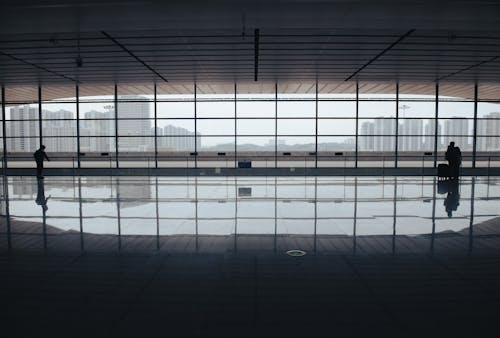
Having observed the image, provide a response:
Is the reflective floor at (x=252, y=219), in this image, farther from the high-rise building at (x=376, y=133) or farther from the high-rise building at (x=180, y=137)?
the high-rise building at (x=180, y=137)

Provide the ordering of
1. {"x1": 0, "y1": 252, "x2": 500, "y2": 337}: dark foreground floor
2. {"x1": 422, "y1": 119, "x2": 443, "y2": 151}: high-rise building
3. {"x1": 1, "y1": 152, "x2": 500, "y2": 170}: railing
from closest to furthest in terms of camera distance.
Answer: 1. {"x1": 0, "y1": 252, "x2": 500, "y2": 337}: dark foreground floor
2. {"x1": 1, "y1": 152, "x2": 500, "y2": 170}: railing
3. {"x1": 422, "y1": 119, "x2": 443, "y2": 151}: high-rise building

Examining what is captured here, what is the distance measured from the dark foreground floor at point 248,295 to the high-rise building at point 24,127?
18903 millimetres

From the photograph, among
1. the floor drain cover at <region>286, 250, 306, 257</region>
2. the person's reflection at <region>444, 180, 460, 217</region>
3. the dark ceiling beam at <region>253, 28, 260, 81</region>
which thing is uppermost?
the dark ceiling beam at <region>253, 28, 260, 81</region>

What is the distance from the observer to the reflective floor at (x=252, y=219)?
211 inches

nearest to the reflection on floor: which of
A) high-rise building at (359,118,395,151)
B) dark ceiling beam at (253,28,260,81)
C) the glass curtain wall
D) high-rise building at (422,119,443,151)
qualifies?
dark ceiling beam at (253,28,260,81)

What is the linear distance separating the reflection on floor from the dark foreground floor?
0.01 m

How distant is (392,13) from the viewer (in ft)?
27.6

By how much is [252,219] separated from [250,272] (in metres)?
2.96

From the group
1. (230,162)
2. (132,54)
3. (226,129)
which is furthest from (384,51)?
(230,162)

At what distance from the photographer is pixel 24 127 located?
20.6m

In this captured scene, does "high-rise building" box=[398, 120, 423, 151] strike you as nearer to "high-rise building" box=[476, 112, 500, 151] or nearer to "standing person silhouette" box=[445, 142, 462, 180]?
"high-rise building" box=[476, 112, 500, 151]

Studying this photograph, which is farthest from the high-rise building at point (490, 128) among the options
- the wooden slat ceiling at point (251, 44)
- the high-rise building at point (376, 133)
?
the high-rise building at point (376, 133)

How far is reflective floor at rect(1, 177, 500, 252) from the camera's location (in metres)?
5.36

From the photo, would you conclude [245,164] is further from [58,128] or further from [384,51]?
[58,128]
